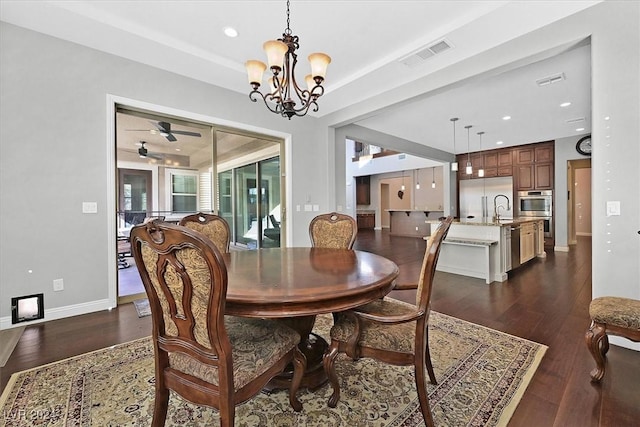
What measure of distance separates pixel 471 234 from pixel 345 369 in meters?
3.57

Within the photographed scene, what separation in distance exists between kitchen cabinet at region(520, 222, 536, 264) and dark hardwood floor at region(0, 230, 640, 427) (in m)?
0.60

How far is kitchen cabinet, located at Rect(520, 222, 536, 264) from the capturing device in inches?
195

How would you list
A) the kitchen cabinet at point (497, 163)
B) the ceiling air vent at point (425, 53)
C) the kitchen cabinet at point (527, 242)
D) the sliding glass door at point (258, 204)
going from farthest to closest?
the kitchen cabinet at point (497, 163) → the kitchen cabinet at point (527, 242) → the sliding glass door at point (258, 204) → the ceiling air vent at point (425, 53)

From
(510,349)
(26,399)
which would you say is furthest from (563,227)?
(26,399)

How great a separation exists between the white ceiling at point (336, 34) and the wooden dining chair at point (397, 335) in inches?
82.7

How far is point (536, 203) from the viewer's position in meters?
7.10

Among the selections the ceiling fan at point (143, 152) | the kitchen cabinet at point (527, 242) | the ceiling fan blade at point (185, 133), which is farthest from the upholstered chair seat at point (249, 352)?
the kitchen cabinet at point (527, 242)

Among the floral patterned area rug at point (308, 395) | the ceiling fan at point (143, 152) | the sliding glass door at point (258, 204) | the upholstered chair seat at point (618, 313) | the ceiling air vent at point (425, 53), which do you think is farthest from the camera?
the sliding glass door at point (258, 204)

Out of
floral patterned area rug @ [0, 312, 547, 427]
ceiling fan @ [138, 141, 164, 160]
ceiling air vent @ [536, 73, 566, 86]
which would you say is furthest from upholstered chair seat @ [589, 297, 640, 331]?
ceiling fan @ [138, 141, 164, 160]

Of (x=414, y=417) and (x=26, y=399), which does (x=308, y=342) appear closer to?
(x=414, y=417)

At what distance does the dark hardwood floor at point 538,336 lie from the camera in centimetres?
149

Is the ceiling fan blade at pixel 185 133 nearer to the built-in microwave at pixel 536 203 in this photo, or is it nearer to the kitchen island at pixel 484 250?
the kitchen island at pixel 484 250

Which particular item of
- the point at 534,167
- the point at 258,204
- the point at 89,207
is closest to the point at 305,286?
the point at 89,207

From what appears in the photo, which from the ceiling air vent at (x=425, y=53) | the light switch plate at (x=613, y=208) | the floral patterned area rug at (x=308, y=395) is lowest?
the floral patterned area rug at (x=308, y=395)
